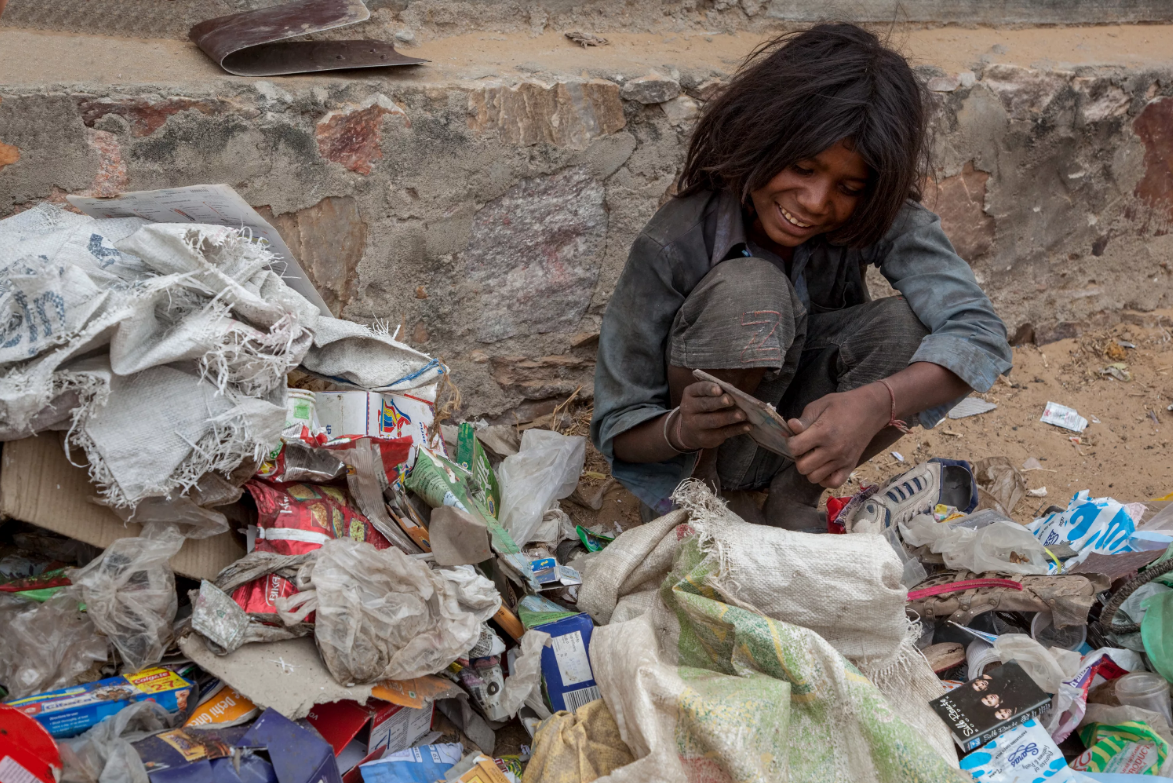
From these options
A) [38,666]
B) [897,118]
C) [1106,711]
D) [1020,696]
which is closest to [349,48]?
[897,118]

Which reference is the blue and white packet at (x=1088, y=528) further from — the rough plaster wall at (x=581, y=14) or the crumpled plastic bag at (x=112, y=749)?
the crumpled plastic bag at (x=112, y=749)

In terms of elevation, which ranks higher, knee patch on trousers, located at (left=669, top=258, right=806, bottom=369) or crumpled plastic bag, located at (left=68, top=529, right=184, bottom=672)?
knee patch on trousers, located at (left=669, top=258, right=806, bottom=369)

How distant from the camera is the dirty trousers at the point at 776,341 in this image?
1.72 meters

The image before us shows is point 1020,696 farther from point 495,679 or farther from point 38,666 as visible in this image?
point 38,666

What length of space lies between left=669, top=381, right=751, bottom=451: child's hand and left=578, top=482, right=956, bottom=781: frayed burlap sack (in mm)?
131

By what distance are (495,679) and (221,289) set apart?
842 millimetres

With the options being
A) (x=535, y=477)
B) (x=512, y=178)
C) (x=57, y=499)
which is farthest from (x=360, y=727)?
(x=512, y=178)

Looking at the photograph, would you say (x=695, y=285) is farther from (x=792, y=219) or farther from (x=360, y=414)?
(x=360, y=414)

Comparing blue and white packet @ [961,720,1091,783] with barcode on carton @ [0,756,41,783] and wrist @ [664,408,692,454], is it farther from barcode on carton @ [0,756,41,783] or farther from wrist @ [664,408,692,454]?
barcode on carton @ [0,756,41,783]

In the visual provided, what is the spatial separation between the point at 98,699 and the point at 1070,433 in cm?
267

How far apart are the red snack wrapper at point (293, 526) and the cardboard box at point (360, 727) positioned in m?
0.16

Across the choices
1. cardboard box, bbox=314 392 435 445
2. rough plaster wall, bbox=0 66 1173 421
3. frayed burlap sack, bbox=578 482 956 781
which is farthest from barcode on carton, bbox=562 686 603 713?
rough plaster wall, bbox=0 66 1173 421

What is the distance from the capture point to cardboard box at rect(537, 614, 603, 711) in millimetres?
1618

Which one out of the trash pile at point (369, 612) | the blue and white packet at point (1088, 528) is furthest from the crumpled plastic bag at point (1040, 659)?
the blue and white packet at point (1088, 528)
